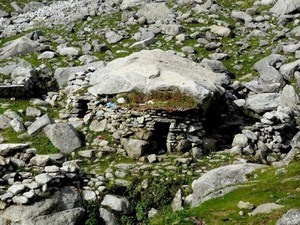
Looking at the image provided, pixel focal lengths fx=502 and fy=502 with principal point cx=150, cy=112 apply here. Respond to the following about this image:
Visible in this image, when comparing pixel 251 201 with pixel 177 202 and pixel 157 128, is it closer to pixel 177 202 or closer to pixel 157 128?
pixel 177 202

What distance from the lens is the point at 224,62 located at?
36031 millimetres

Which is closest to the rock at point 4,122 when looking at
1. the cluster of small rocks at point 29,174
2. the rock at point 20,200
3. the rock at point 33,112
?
the rock at point 33,112

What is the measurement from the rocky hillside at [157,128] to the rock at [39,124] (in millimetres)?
57

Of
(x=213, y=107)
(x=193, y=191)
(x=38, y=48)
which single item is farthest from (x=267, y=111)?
(x=38, y=48)

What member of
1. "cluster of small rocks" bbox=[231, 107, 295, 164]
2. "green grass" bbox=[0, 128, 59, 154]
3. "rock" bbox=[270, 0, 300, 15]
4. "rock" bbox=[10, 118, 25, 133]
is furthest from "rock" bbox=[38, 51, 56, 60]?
"rock" bbox=[270, 0, 300, 15]

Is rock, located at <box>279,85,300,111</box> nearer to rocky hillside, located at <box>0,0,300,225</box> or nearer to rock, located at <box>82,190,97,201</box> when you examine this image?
rocky hillside, located at <box>0,0,300,225</box>

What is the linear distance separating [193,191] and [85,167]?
5491 millimetres

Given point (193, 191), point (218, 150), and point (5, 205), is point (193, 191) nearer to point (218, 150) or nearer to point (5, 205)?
point (218, 150)

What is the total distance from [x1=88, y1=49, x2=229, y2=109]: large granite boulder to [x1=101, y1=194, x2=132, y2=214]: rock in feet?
20.8

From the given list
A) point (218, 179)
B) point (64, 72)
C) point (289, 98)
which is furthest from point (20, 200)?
point (289, 98)

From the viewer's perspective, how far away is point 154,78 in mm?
24828

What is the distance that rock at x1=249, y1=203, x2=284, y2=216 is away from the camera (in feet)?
47.4

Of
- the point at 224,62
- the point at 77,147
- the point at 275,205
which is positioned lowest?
the point at 224,62

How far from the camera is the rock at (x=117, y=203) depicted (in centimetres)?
1977
